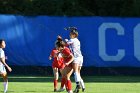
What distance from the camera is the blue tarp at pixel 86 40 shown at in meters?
30.9

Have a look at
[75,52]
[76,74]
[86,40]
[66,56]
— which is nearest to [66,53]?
[66,56]

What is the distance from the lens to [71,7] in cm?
3288

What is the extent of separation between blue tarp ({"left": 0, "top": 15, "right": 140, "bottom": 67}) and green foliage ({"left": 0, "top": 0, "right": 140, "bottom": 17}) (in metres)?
1.29

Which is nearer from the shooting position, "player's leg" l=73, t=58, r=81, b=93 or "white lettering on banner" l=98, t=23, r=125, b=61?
"player's leg" l=73, t=58, r=81, b=93

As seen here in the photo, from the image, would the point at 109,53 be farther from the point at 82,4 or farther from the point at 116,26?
the point at 82,4

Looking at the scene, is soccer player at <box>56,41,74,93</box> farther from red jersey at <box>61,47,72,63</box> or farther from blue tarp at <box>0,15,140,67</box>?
blue tarp at <box>0,15,140,67</box>

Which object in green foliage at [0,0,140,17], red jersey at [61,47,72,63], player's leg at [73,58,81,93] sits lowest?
player's leg at [73,58,81,93]

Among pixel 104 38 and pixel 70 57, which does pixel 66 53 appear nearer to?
pixel 70 57

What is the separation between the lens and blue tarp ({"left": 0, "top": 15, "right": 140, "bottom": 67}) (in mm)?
30891

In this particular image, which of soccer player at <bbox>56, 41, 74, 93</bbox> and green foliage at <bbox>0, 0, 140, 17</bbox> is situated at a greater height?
green foliage at <bbox>0, 0, 140, 17</bbox>

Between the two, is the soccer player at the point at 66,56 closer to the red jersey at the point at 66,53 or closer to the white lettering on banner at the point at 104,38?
the red jersey at the point at 66,53

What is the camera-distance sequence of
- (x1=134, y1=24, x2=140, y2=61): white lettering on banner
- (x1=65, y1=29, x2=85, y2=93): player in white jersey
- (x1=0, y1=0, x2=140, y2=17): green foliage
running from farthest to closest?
(x1=0, y1=0, x2=140, y2=17): green foliage
(x1=134, y1=24, x2=140, y2=61): white lettering on banner
(x1=65, y1=29, x2=85, y2=93): player in white jersey

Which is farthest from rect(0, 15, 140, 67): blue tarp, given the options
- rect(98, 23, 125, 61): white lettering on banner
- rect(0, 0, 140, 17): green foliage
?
rect(0, 0, 140, 17): green foliage

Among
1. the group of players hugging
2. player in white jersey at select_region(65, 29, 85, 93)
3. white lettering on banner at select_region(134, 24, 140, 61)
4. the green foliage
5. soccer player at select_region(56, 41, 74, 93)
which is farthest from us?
the green foliage
